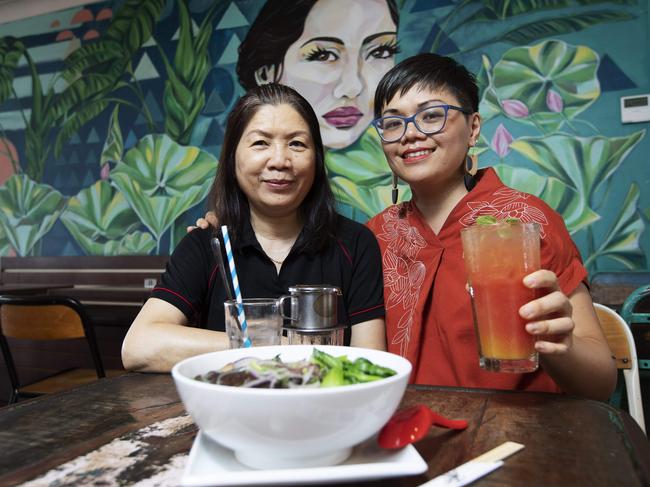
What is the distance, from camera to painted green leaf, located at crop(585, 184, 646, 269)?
2.85m

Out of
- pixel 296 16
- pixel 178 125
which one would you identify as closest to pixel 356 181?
pixel 296 16

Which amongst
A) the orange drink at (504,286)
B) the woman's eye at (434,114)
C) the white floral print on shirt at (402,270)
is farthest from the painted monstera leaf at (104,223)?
the orange drink at (504,286)

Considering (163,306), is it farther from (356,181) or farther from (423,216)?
(356,181)

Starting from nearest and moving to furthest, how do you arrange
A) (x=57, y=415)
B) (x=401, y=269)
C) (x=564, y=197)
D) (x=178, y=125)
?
(x=57, y=415)
(x=401, y=269)
(x=564, y=197)
(x=178, y=125)

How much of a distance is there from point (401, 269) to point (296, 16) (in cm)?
276

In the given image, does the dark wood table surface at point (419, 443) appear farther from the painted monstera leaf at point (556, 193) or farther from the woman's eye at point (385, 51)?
the woman's eye at point (385, 51)

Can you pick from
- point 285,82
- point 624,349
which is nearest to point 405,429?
point 624,349

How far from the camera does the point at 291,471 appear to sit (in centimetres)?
54

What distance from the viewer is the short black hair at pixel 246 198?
5.14 feet

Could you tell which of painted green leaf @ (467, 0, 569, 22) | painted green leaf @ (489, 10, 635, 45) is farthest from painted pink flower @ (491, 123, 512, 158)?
painted green leaf @ (467, 0, 569, 22)

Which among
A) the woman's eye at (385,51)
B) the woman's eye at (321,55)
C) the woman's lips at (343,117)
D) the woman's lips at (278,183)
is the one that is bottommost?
the woman's lips at (278,183)

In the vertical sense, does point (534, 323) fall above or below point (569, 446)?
above

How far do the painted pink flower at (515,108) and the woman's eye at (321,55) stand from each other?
122 centimetres

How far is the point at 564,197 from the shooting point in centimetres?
299
